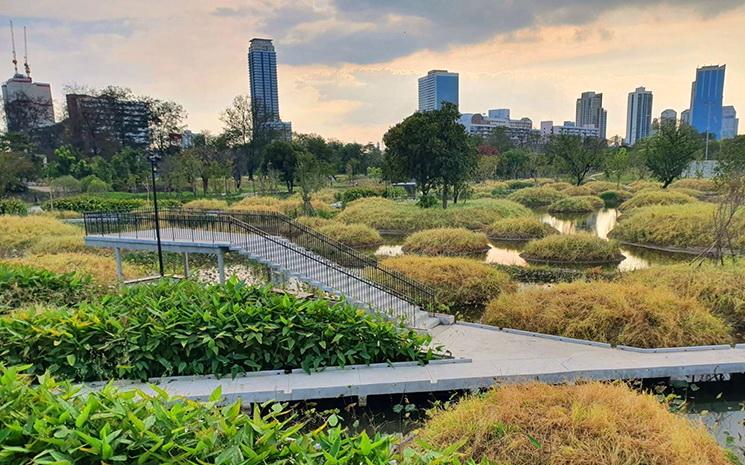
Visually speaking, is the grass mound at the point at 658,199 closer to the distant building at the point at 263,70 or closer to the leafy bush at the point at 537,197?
the leafy bush at the point at 537,197

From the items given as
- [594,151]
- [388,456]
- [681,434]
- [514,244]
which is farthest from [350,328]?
[594,151]

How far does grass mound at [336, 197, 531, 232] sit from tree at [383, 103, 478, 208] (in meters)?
1.43

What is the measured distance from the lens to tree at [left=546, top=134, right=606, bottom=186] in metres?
40.7

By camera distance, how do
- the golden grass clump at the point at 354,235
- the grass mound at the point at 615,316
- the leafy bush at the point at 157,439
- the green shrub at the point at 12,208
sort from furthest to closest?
the green shrub at the point at 12,208, the golden grass clump at the point at 354,235, the grass mound at the point at 615,316, the leafy bush at the point at 157,439

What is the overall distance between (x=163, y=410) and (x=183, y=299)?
164 inches

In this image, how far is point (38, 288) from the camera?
9070 mm

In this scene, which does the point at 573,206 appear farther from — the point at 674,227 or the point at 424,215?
the point at 424,215

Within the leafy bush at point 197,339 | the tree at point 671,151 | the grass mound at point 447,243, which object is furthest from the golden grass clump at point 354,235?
the tree at point 671,151

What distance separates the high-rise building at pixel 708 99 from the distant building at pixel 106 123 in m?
143

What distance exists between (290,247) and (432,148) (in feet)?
46.7

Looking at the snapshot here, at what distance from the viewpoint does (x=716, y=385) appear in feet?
23.0

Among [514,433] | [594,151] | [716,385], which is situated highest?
[594,151]

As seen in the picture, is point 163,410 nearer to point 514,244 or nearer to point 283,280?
point 283,280

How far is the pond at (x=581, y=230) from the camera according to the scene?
1524cm
